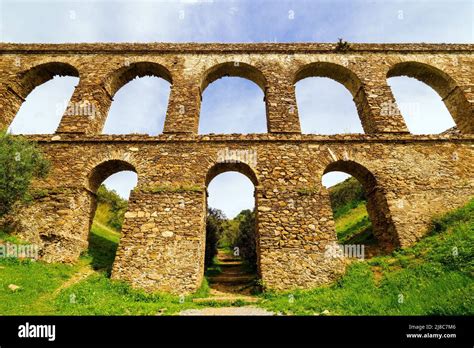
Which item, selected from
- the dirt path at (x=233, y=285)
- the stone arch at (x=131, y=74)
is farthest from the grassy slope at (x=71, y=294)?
the stone arch at (x=131, y=74)

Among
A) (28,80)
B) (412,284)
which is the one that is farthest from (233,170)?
(28,80)

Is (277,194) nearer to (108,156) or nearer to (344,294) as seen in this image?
(344,294)

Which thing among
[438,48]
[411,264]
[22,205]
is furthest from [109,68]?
[438,48]

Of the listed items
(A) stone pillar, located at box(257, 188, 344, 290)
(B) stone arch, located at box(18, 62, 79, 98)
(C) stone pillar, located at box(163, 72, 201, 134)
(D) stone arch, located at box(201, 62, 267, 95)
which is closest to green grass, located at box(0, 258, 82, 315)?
(A) stone pillar, located at box(257, 188, 344, 290)

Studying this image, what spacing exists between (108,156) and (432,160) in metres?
13.2

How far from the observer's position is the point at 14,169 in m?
9.20

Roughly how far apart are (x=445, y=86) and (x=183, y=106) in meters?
13.6

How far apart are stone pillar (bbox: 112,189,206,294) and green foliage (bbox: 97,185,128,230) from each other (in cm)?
1140

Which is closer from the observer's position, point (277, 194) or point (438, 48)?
point (277, 194)

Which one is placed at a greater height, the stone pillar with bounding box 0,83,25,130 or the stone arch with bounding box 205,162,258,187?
the stone pillar with bounding box 0,83,25,130

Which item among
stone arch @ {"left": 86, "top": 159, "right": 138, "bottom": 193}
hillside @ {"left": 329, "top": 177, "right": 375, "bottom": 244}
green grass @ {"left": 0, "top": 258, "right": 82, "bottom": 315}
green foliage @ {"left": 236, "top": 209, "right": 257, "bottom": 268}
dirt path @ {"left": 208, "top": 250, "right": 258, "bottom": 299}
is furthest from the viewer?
green foliage @ {"left": 236, "top": 209, "right": 257, "bottom": 268}

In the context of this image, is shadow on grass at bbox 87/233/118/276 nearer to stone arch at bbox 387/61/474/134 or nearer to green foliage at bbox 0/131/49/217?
green foliage at bbox 0/131/49/217

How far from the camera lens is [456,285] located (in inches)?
239

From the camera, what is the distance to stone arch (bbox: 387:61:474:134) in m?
13.1
